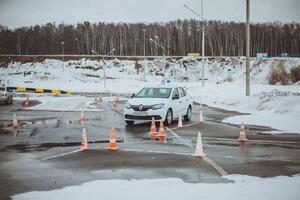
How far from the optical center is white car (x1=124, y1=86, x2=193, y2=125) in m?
18.1

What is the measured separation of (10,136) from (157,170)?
25.7ft

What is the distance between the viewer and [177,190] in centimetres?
739

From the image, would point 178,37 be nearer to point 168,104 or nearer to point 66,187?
point 168,104

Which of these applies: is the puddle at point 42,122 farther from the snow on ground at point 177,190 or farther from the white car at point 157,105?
the snow on ground at point 177,190

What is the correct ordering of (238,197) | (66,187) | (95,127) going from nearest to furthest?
1. (238,197)
2. (66,187)
3. (95,127)

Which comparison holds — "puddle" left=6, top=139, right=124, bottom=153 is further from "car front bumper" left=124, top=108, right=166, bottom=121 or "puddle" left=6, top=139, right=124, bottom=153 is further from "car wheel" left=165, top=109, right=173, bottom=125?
"car wheel" left=165, top=109, right=173, bottom=125

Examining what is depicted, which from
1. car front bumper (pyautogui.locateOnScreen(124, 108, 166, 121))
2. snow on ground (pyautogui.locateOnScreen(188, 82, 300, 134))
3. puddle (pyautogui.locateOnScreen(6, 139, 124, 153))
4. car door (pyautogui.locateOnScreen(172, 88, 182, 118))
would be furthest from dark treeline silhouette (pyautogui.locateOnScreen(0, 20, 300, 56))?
puddle (pyautogui.locateOnScreen(6, 139, 124, 153))

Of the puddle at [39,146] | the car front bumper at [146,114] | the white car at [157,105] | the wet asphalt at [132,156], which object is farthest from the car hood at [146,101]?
the puddle at [39,146]

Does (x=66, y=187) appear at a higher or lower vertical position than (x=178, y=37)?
lower

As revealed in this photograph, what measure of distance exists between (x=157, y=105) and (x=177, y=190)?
10.9m

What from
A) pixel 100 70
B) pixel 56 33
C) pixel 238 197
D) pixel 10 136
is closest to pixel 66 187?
pixel 238 197

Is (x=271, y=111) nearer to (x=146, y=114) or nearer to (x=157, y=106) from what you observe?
(x=157, y=106)

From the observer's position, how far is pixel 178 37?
16038 cm

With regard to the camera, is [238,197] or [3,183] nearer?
[238,197]
